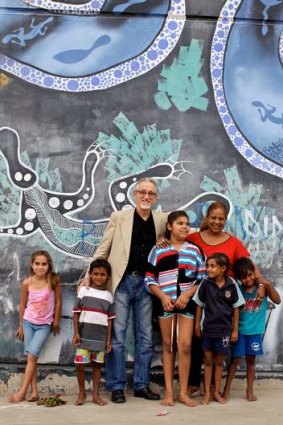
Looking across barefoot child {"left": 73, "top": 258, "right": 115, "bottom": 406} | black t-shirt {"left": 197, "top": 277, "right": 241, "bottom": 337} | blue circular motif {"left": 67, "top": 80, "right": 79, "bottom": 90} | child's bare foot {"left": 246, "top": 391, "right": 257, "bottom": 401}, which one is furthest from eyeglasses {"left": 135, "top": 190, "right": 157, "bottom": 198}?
child's bare foot {"left": 246, "top": 391, "right": 257, "bottom": 401}

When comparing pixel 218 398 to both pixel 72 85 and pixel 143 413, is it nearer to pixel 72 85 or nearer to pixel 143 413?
pixel 143 413

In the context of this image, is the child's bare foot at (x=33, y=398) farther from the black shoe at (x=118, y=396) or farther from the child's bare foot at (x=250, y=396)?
the child's bare foot at (x=250, y=396)

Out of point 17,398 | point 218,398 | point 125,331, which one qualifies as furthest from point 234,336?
point 17,398


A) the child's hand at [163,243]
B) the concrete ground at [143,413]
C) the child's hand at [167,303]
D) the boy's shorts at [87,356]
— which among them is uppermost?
the child's hand at [163,243]

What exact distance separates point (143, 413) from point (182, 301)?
3.18ft

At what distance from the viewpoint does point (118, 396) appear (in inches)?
248

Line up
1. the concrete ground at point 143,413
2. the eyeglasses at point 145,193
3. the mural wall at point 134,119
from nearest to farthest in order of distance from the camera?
the concrete ground at point 143,413 → the eyeglasses at point 145,193 → the mural wall at point 134,119

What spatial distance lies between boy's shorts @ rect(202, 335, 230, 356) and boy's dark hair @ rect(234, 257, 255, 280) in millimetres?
541

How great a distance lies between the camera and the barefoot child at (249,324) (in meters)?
6.27

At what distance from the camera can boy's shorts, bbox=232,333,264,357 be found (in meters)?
6.29

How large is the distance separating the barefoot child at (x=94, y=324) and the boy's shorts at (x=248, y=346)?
110 centimetres

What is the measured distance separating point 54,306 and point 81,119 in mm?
1735

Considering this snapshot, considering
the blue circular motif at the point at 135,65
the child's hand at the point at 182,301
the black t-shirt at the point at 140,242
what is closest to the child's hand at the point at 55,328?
the black t-shirt at the point at 140,242

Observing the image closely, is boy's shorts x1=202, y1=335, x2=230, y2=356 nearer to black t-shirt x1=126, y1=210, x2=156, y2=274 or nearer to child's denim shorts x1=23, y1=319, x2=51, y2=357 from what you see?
black t-shirt x1=126, y1=210, x2=156, y2=274
